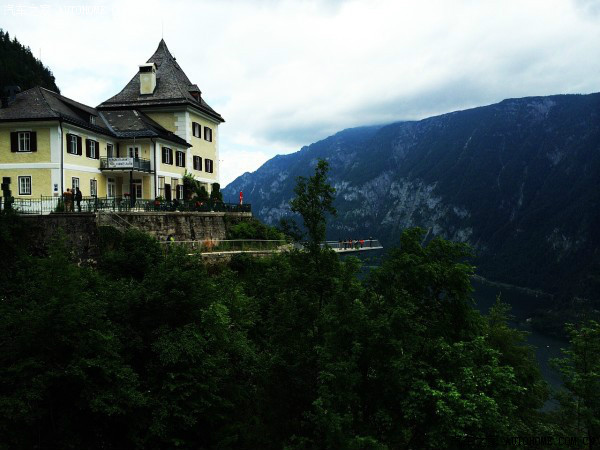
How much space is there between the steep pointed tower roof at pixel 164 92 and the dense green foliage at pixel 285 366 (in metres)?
29.1

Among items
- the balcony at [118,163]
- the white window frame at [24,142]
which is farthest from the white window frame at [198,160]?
the white window frame at [24,142]

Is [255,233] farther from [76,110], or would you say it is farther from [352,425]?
[352,425]

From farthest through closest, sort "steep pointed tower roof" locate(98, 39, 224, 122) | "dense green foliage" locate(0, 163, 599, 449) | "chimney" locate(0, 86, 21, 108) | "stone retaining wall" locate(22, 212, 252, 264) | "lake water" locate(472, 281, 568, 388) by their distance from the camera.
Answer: "lake water" locate(472, 281, 568, 388) → "steep pointed tower roof" locate(98, 39, 224, 122) → "chimney" locate(0, 86, 21, 108) → "stone retaining wall" locate(22, 212, 252, 264) → "dense green foliage" locate(0, 163, 599, 449)

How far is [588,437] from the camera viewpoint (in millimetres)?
15062

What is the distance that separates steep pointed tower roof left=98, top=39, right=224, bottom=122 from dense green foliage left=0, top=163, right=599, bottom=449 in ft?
95.6

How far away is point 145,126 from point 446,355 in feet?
111

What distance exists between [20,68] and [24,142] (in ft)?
319

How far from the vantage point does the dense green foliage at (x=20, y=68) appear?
337 feet

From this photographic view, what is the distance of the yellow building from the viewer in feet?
105

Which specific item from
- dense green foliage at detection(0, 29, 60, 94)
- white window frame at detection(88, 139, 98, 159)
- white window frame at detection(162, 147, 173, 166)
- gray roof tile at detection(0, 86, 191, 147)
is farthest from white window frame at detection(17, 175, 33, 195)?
dense green foliage at detection(0, 29, 60, 94)

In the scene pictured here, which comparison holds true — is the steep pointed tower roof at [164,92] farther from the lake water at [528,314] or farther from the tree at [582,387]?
the lake water at [528,314]

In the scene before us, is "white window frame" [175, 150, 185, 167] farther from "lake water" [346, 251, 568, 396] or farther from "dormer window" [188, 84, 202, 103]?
"lake water" [346, 251, 568, 396]

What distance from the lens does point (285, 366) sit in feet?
51.6

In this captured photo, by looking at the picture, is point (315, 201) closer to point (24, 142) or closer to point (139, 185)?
point (24, 142)
